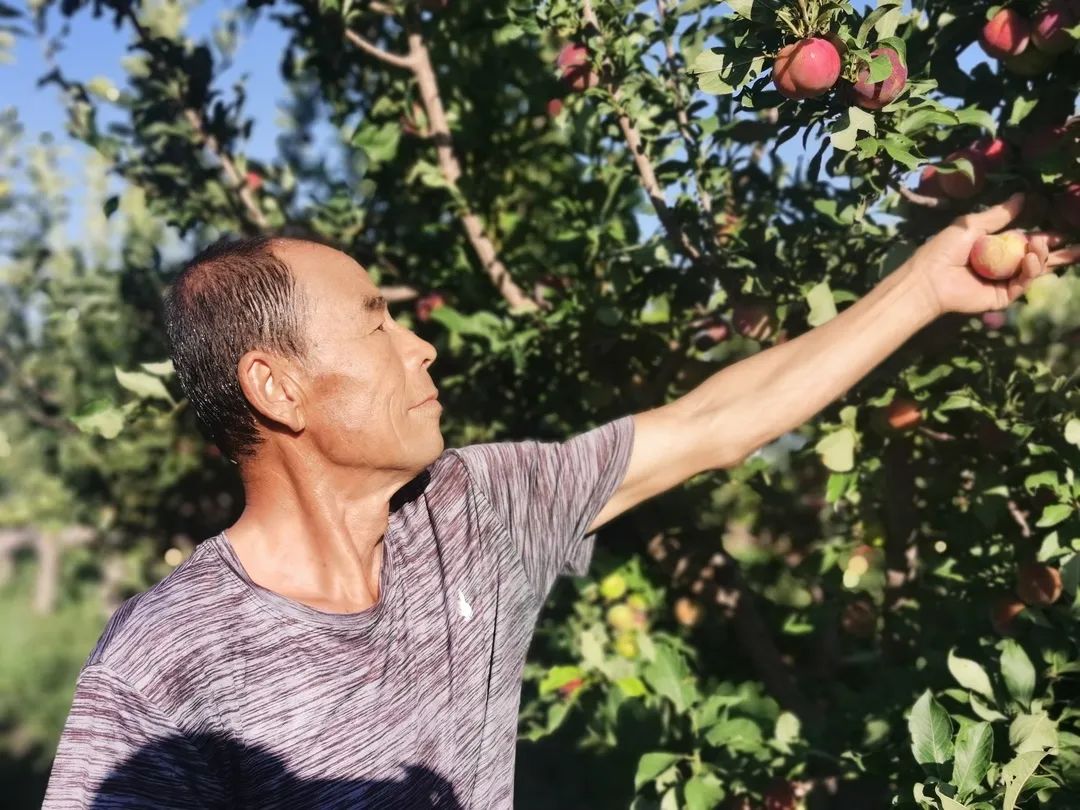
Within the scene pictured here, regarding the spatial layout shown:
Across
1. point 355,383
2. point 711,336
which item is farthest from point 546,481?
point 711,336

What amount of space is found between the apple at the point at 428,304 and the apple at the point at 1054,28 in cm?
155

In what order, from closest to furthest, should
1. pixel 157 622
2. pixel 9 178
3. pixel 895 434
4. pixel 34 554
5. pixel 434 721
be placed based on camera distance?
pixel 157 622
pixel 434 721
pixel 895 434
pixel 9 178
pixel 34 554

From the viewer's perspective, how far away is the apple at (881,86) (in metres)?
1.49

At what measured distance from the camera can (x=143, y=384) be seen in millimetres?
2385

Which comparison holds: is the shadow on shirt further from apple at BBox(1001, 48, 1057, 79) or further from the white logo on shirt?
apple at BBox(1001, 48, 1057, 79)

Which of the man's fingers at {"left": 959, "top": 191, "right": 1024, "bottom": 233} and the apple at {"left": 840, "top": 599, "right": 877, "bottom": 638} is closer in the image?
the man's fingers at {"left": 959, "top": 191, "right": 1024, "bottom": 233}

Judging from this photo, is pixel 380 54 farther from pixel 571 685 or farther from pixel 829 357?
pixel 571 685

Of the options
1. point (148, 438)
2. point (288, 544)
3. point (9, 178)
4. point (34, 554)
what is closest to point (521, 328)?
point (288, 544)

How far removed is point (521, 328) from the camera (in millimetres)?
2625

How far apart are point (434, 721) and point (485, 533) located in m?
0.32

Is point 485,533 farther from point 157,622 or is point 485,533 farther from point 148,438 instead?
point 148,438

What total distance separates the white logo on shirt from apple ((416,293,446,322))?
1.22m

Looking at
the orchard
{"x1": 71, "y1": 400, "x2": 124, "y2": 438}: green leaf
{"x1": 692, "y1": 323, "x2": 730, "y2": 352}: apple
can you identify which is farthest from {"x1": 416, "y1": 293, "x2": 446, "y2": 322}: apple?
{"x1": 71, "y1": 400, "x2": 124, "y2": 438}: green leaf

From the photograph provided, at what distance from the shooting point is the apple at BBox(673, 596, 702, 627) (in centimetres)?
293
